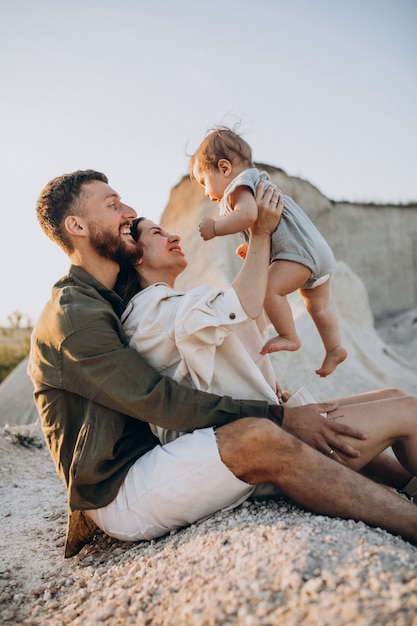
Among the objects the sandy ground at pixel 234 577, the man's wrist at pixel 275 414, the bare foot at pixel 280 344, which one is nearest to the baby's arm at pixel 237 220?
the bare foot at pixel 280 344

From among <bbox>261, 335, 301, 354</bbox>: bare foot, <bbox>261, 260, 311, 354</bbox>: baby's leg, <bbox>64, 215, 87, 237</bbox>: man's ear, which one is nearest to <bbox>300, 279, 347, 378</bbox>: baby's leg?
<bbox>261, 260, 311, 354</bbox>: baby's leg

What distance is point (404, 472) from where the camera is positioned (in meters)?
2.81

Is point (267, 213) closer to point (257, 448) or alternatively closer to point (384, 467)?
point (257, 448)

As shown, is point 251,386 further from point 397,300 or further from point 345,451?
point 397,300

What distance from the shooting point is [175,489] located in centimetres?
229

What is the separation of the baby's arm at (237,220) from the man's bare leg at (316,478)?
1.01m

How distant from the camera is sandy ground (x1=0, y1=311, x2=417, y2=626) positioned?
1.60 metres

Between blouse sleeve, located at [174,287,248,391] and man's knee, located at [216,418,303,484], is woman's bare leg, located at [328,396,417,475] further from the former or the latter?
blouse sleeve, located at [174,287,248,391]

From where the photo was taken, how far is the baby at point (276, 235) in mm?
2885

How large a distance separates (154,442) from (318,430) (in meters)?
0.76

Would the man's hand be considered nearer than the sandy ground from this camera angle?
No

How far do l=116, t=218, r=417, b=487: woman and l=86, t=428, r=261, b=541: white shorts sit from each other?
0.20m

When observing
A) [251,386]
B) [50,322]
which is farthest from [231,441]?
[50,322]

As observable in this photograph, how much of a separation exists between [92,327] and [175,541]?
960 mm
